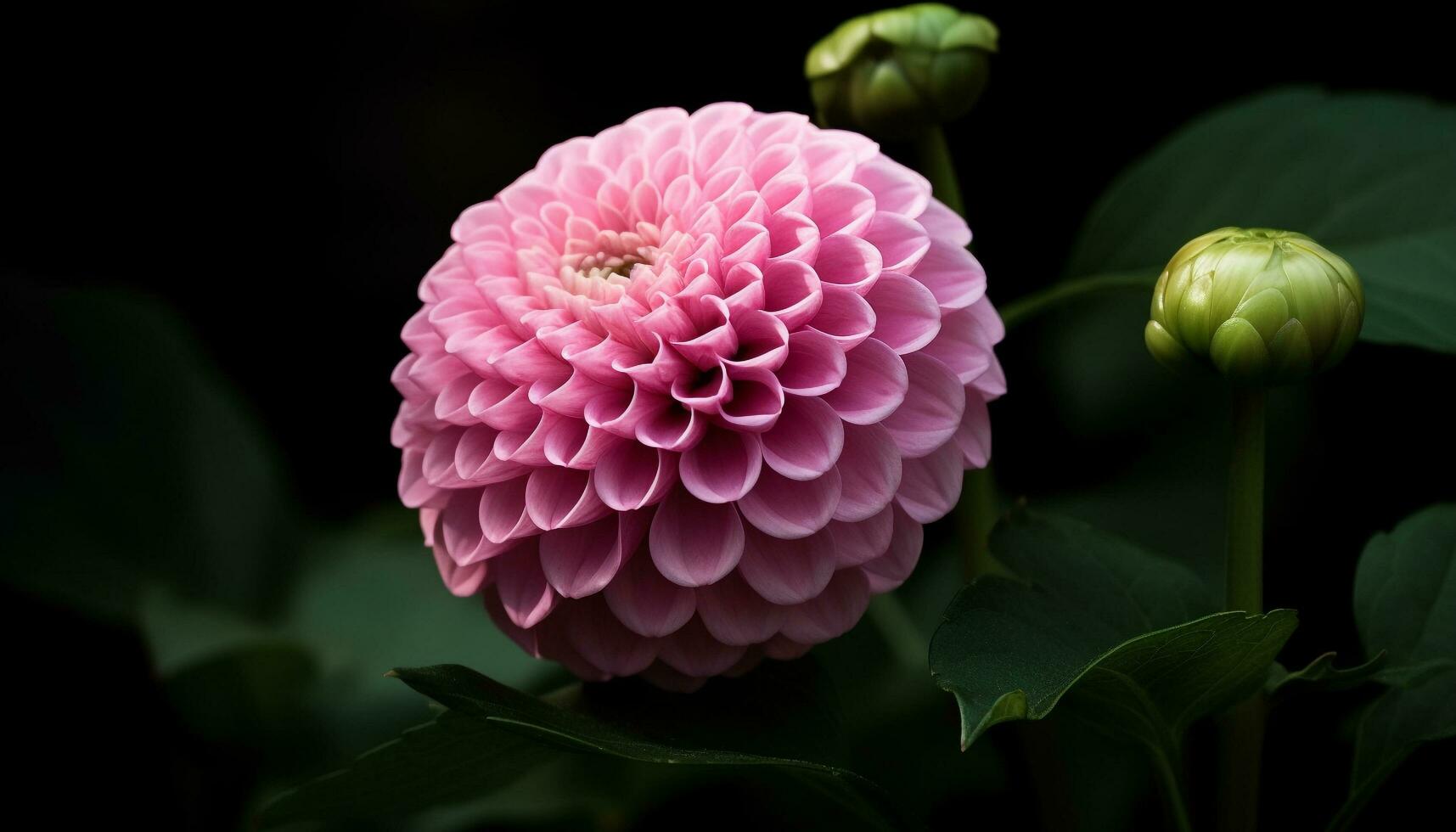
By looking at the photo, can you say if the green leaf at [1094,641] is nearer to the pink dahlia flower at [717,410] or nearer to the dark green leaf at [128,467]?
the pink dahlia flower at [717,410]

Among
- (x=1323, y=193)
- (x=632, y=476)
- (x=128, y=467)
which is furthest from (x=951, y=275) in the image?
(x=128, y=467)

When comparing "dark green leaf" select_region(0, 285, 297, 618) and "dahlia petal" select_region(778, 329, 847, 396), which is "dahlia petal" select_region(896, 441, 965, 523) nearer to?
"dahlia petal" select_region(778, 329, 847, 396)

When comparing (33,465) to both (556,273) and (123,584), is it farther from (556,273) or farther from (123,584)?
(556,273)

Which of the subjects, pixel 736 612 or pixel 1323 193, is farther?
pixel 1323 193

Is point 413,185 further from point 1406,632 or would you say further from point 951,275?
point 1406,632

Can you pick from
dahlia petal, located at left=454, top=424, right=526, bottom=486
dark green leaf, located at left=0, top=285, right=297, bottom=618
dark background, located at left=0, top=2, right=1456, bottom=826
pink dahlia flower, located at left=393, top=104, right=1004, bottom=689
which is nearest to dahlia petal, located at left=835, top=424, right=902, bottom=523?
pink dahlia flower, located at left=393, top=104, right=1004, bottom=689

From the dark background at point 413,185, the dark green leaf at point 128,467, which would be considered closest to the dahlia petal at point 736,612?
the dark background at point 413,185

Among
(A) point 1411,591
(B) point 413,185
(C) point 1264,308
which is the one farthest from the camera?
(B) point 413,185
